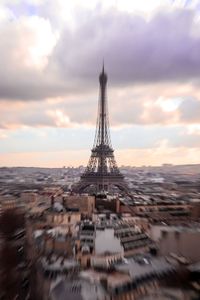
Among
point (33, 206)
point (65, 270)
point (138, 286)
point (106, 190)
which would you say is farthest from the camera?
point (106, 190)

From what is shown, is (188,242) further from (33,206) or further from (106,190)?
(106,190)

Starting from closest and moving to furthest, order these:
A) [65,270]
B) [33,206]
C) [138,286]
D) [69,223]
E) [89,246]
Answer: [138,286] < [65,270] < [89,246] < [69,223] < [33,206]

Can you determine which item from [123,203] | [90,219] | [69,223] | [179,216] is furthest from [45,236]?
[123,203]

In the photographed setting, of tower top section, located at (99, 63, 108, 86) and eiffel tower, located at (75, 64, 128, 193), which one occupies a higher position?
tower top section, located at (99, 63, 108, 86)

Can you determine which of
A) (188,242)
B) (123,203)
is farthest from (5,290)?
(123,203)

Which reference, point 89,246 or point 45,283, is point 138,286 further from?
point 89,246

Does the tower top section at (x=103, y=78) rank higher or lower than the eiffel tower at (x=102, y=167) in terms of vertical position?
higher

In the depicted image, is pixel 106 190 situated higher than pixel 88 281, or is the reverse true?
pixel 106 190

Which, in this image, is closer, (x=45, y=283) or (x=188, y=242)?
(x=45, y=283)

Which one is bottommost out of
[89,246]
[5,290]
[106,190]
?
[5,290]
